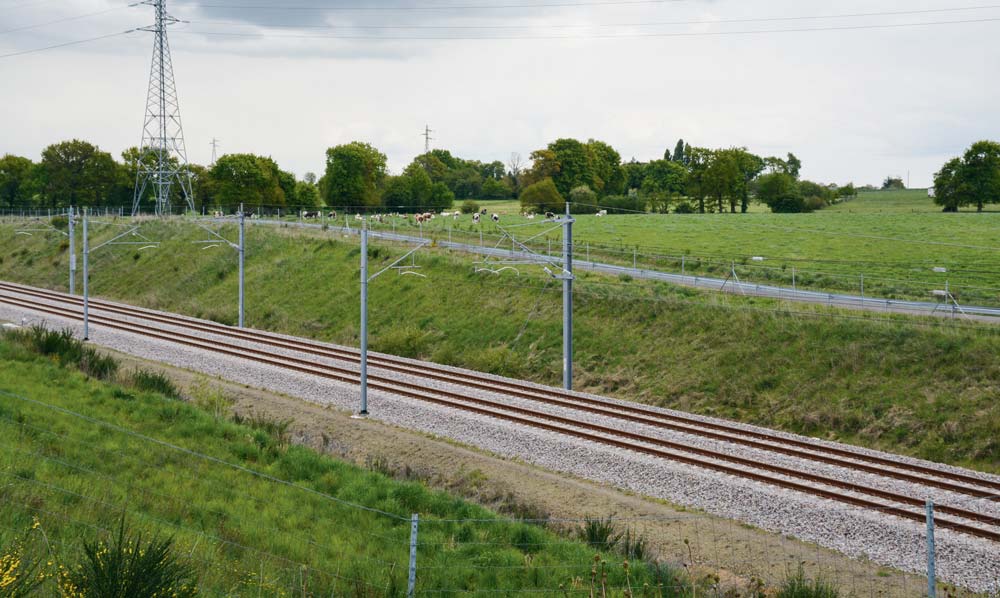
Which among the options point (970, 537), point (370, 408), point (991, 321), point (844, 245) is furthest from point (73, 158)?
point (970, 537)

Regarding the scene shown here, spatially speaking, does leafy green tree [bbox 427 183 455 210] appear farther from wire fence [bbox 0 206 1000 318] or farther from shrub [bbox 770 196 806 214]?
shrub [bbox 770 196 806 214]

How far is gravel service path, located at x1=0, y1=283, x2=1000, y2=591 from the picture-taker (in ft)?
56.5

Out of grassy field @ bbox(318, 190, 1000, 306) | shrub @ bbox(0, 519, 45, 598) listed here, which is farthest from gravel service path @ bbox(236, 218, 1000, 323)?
shrub @ bbox(0, 519, 45, 598)

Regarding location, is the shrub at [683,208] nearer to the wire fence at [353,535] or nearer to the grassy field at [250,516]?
the grassy field at [250,516]

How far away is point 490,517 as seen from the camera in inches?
655

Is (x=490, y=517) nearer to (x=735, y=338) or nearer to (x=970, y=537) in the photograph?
(x=970, y=537)

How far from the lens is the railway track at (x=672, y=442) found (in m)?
19.2

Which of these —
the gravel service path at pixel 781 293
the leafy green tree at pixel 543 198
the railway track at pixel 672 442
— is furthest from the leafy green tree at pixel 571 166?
the railway track at pixel 672 442

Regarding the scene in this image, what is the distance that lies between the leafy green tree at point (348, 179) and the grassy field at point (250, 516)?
93.4 metres

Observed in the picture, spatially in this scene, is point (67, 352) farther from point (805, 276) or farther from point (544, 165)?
point (544, 165)

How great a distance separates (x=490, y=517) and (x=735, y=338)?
1989 centimetres

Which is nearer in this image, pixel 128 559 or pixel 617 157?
pixel 128 559

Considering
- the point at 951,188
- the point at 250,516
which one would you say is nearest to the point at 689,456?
the point at 250,516

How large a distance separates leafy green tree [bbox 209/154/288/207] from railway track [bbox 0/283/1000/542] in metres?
70.2
